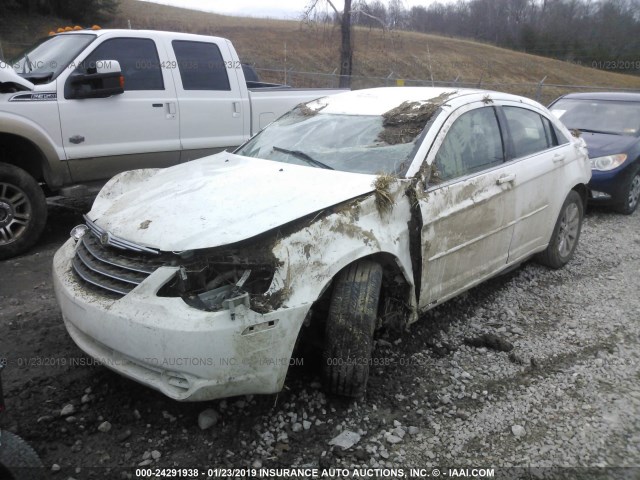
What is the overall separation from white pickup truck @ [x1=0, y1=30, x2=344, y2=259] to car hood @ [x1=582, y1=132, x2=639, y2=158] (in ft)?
16.0

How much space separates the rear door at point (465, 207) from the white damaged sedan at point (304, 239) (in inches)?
0.5

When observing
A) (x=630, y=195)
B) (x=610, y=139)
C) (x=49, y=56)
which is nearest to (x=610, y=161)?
(x=610, y=139)

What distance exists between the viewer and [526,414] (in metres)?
2.90

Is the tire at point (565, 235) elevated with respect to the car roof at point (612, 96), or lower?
lower

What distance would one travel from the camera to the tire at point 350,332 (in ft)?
9.02

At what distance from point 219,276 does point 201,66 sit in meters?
4.32

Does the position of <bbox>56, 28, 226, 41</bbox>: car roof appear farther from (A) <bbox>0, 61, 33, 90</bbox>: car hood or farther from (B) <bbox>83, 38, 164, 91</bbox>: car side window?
(A) <bbox>0, 61, 33, 90</bbox>: car hood

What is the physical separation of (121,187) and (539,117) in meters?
3.62

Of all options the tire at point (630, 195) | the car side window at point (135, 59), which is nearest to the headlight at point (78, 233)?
the car side window at point (135, 59)

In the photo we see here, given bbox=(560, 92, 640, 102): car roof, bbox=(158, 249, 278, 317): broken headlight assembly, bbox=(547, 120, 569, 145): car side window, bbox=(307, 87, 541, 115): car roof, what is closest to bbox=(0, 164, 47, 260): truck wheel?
bbox=(307, 87, 541, 115): car roof

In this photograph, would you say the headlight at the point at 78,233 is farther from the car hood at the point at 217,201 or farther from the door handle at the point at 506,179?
the door handle at the point at 506,179

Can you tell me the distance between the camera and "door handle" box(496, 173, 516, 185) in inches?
148

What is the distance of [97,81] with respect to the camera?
5.11 m

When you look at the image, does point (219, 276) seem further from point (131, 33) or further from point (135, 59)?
point (131, 33)
